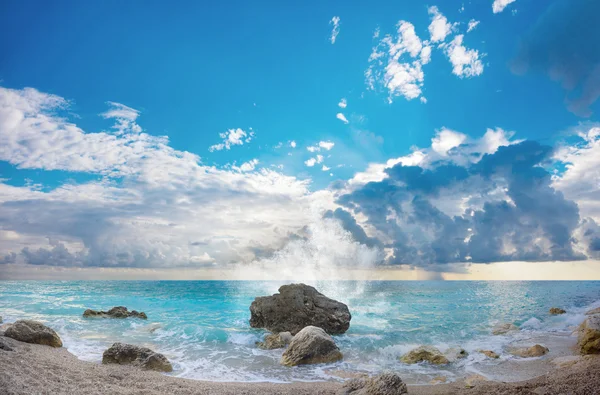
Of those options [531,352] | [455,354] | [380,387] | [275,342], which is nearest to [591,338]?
[531,352]

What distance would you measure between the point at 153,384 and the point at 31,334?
10026 millimetres

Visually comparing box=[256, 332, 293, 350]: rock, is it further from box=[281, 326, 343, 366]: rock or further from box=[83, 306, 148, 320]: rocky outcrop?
box=[83, 306, 148, 320]: rocky outcrop

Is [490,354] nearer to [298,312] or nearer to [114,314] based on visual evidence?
[298,312]

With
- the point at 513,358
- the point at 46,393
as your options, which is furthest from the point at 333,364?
the point at 46,393

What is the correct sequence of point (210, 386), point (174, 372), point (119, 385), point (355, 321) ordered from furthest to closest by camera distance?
point (355, 321) < point (174, 372) < point (210, 386) < point (119, 385)

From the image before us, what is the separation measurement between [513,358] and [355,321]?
15618mm

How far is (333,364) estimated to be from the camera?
1532cm

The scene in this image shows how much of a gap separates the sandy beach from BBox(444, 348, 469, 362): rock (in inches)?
173

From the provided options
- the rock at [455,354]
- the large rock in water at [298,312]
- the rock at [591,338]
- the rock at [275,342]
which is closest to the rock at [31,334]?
the rock at [275,342]

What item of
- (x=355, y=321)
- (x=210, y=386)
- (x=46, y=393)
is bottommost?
(x=355, y=321)

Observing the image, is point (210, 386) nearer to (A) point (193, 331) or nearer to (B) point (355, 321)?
(A) point (193, 331)

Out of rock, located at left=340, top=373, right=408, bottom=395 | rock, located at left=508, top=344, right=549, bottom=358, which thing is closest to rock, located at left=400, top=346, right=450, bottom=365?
rock, located at left=508, top=344, right=549, bottom=358

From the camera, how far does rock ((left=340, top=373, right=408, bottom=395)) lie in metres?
9.42

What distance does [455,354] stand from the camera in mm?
16578
